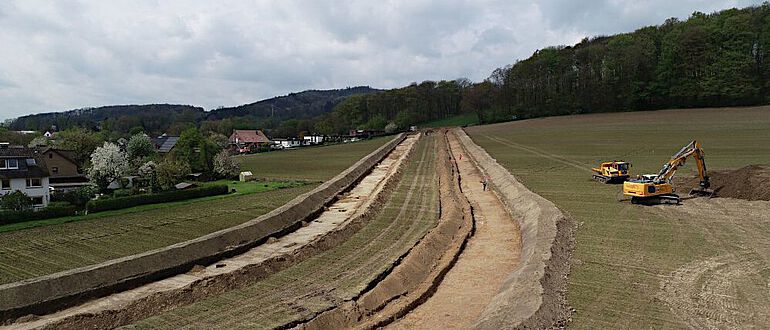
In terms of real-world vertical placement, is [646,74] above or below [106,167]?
above

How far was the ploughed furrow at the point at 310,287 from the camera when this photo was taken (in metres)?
9.84

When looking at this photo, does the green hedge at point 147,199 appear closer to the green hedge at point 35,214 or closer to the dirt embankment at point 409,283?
the green hedge at point 35,214

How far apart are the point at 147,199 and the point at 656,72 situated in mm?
81641

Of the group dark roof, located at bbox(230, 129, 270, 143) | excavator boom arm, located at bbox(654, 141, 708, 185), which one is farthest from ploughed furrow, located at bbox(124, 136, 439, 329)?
dark roof, located at bbox(230, 129, 270, 143)

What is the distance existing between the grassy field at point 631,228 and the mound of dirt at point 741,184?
4.28 m

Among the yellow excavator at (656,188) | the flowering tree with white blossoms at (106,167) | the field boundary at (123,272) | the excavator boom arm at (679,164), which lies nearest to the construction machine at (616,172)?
the excavator boom arm at (679,164)

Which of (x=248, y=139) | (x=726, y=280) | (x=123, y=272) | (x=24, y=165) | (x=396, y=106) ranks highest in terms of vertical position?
(x=396, y=106)

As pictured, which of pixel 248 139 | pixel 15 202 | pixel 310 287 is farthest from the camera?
pixel 248 139

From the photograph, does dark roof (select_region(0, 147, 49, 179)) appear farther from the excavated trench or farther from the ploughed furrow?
the ploughed furrow

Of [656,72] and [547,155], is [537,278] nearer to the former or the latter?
[547,155]

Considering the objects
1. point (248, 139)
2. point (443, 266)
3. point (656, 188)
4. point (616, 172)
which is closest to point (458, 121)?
point (248, 139)

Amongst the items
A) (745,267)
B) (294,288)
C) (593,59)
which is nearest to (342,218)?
(294,288)

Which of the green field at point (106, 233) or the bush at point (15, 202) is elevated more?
the bush at point (15, 202)

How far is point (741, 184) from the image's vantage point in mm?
23469
